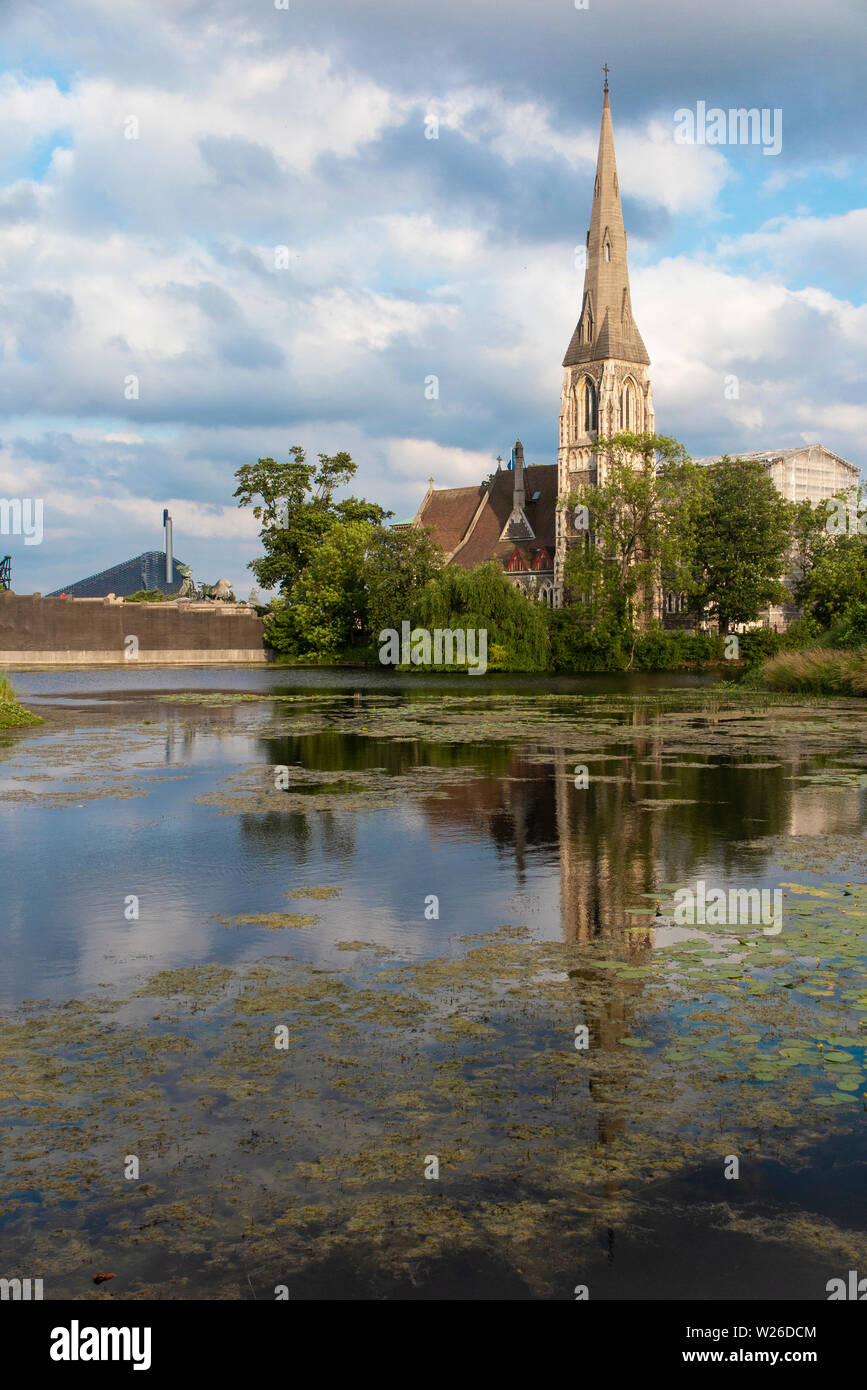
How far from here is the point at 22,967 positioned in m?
7.82

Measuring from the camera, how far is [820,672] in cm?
3575

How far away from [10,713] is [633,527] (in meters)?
58.8

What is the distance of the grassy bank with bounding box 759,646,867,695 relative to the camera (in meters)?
34.3

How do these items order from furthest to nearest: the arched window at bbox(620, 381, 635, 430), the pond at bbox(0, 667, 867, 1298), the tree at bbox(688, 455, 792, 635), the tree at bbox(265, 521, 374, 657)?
the arched window at bbox(620, 381, 635, 430) < the tree at bbox(265, 521, 374, 657) < the tree at bbox(688, 455, 792, 635) < the pond at bbox(0, 667, 867, 1298)

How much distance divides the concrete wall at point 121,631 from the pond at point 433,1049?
89.9m

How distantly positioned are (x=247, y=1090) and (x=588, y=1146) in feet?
5.66

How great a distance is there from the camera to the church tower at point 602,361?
104 metres

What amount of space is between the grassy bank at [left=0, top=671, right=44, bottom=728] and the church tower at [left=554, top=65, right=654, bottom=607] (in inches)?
3111

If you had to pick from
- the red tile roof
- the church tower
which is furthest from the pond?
the red tile roof

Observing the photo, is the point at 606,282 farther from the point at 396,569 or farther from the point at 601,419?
the point at 396,569

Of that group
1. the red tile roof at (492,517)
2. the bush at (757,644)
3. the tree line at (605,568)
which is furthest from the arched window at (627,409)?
the bush at (757,644)

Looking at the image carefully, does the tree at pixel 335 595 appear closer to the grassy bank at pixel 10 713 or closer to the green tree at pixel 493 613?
the green tree at pixel 493 613

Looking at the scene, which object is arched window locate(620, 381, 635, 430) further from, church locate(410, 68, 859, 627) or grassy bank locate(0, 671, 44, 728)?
grassy bank locate(0, 671, 44, 728)

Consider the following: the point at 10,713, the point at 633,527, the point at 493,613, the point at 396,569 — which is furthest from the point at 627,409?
the point at 10,713
